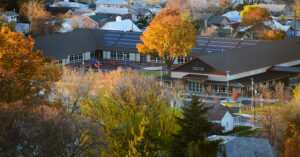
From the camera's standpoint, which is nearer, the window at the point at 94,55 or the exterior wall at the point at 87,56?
the exterior wall at the point at 87,56

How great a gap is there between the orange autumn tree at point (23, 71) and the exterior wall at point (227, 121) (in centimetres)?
1455

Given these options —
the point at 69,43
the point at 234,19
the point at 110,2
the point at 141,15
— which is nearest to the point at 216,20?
the point at 234,19

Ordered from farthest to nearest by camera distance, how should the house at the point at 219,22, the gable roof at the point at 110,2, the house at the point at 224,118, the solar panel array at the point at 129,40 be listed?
1. the gable roof at the point at 110,2
2. the house at the point at 219,22
3. the solar panel array at the point at 129,40
4. the house at the point at 224,118

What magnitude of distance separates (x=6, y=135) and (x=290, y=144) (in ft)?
54.9

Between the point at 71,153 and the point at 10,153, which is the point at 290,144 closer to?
the point at 71,153

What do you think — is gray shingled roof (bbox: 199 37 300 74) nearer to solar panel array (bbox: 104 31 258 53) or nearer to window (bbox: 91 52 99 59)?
solar panel array (bbox: 104 31 258 53)

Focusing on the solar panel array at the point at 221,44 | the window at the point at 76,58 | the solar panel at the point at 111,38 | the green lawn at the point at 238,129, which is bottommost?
the green lawn at the point at 238,129

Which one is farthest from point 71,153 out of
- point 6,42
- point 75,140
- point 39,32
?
point 39,32

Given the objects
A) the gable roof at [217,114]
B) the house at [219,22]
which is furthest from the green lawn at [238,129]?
the house at [219,22]

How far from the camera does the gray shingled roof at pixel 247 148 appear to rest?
3609 cm

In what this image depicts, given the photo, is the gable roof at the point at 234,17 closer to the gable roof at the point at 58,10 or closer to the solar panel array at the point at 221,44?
the gable roof at the point at 58,10

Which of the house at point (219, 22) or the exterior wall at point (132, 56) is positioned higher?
the house at point (219, 22)

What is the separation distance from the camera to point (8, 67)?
43.6 m

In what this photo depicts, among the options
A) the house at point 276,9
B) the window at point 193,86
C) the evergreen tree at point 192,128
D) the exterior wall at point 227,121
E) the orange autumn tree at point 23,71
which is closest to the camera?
the evergreen tree at point 192,128
